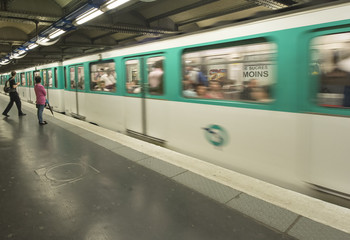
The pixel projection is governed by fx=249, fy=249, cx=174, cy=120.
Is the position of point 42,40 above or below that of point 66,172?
above

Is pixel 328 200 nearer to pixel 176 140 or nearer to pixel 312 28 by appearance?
pixel 312 28

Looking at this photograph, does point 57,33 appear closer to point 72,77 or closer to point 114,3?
point 72,77

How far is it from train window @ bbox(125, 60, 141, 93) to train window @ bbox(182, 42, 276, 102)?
60.5 inches

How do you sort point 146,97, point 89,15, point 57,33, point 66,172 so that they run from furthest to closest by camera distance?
point 57,33 → point 89,15 → point 146,97 → point 66,172

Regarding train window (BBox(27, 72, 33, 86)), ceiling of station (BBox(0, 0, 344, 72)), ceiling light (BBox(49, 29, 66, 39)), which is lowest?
train window (BBox(27, 72, 33, 86))

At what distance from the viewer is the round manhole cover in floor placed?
3.59m

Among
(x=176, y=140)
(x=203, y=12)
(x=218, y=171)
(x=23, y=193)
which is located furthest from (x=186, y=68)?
(x=203, y=12)

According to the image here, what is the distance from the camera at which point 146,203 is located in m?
2.83

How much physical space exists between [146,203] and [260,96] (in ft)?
6.36

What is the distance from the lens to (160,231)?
232 cm

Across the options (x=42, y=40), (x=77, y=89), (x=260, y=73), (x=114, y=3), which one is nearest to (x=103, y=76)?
(x=77, y=89)

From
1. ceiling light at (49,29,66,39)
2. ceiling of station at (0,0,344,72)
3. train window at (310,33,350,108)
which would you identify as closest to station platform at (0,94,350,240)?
train window at (310,33,350,108)

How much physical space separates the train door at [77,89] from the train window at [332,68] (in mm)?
6907

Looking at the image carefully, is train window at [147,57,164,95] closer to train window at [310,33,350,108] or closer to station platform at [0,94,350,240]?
station platform at [0,94,350,240]
